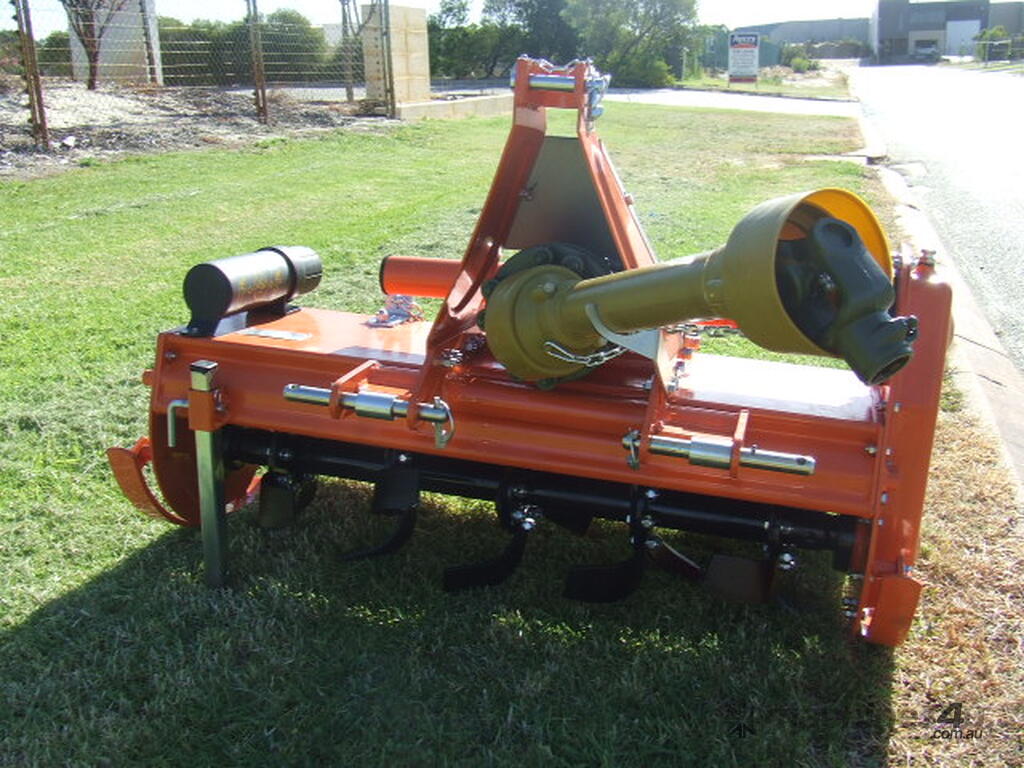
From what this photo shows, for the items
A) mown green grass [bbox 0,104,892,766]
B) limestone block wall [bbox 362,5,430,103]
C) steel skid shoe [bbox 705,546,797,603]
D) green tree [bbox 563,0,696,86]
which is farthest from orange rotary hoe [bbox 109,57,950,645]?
green tree [bbox 563,0,696,86]

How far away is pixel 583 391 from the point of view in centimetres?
256

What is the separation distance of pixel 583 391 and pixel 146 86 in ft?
52.6

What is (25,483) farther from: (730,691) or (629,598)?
(730,691)

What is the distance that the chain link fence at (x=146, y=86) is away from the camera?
12117mm

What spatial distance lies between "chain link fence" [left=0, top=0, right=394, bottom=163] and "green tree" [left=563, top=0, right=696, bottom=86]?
1951 cm

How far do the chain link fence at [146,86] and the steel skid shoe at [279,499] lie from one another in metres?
9.53

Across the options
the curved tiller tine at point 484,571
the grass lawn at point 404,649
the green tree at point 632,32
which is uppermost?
the green tree at point 632,32

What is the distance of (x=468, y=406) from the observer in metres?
2.57

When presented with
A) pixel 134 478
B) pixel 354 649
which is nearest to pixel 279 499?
pixel 134 478

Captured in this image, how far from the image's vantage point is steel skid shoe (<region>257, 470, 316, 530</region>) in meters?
2.98

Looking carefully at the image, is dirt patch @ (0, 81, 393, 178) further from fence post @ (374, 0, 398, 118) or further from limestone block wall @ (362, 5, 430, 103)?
limestone block wall @ (362, 5, 430, 103)

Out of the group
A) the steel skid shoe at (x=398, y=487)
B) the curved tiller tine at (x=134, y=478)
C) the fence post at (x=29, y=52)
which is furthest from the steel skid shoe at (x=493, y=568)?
the fence post at (x=29, y=52)

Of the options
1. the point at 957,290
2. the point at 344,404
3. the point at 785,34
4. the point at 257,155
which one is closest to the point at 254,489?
the point at 344,404

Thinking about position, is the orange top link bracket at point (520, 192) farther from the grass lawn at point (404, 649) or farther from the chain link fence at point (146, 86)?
A: the chain link fence at point (146, 86)
